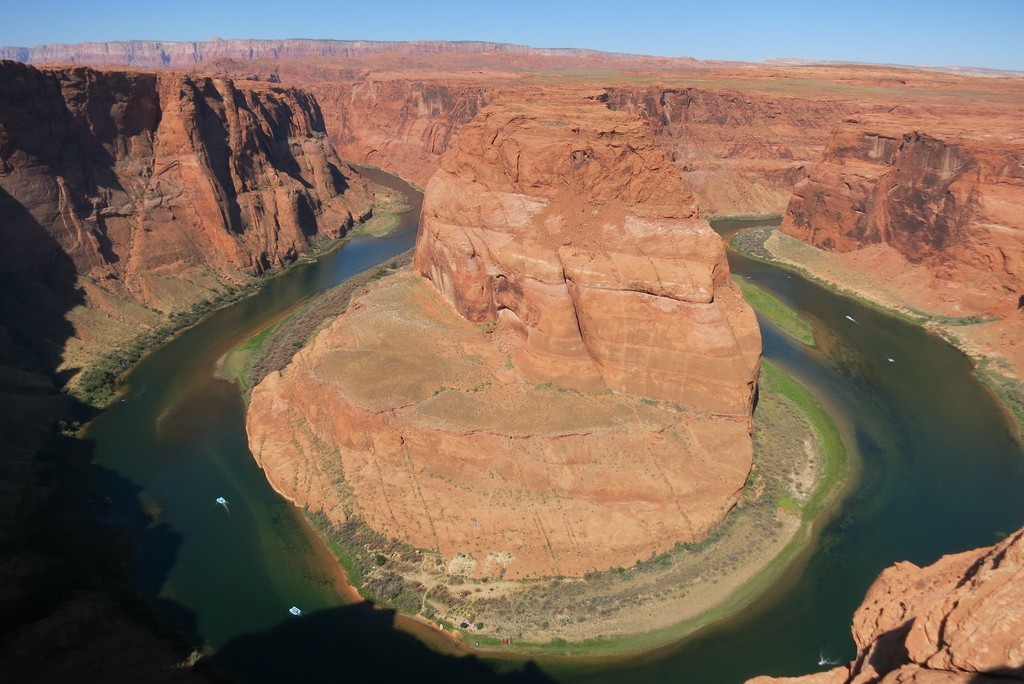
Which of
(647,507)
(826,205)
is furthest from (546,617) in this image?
(826,205)

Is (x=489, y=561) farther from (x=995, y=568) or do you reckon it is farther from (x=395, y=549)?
(x=995, y=568)

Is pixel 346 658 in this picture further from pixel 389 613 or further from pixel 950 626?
pixel 950 626

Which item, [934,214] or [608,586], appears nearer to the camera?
[608,586]

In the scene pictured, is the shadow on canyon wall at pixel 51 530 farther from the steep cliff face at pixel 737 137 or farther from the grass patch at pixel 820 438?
the steep cliff face at pixel 737 137

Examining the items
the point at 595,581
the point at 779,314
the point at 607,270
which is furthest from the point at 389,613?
the point at 779,314

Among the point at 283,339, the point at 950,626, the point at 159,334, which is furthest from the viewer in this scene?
the point at 159,334

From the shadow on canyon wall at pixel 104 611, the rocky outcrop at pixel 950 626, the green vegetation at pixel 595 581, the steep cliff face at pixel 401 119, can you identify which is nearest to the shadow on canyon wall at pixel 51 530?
the shadow on canyon wall at pixel 104 611

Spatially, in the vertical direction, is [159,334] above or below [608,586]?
above
